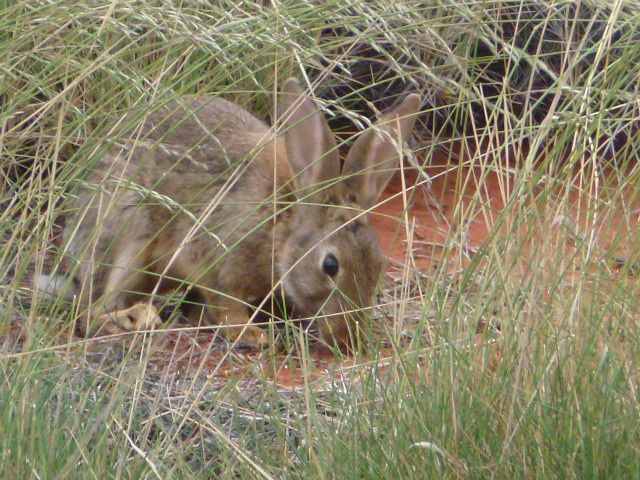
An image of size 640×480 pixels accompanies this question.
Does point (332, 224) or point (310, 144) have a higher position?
point (310, 144)

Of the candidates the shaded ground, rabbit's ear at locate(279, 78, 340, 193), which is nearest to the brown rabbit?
rabbit's ear at locate(279, 78, 340, 193)

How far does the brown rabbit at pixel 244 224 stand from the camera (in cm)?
412

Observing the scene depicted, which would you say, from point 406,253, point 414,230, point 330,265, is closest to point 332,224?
point 330,265

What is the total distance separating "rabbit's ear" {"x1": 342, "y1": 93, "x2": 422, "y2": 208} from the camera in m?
3.96

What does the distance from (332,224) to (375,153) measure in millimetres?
315

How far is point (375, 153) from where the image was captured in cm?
417

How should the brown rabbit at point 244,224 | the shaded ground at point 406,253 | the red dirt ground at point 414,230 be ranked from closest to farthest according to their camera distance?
the shaded ground at point 406,253 < the red dirt ground at point 414,230 < the brown rabbit at point 244,224

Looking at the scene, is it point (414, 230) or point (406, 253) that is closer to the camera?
point (406, 253)

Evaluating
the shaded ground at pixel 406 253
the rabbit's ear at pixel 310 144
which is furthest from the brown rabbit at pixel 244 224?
the shaded ground at pixel 406 253

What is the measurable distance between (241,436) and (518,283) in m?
0.76

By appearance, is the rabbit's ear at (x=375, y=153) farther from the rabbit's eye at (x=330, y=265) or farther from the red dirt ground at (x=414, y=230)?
the rabbit's eye at (x=330, y=265)

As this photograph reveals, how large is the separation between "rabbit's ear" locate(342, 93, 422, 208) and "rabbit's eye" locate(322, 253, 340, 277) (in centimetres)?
23

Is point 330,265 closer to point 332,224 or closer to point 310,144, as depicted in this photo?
point 332,224

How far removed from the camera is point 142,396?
10.7 feet
